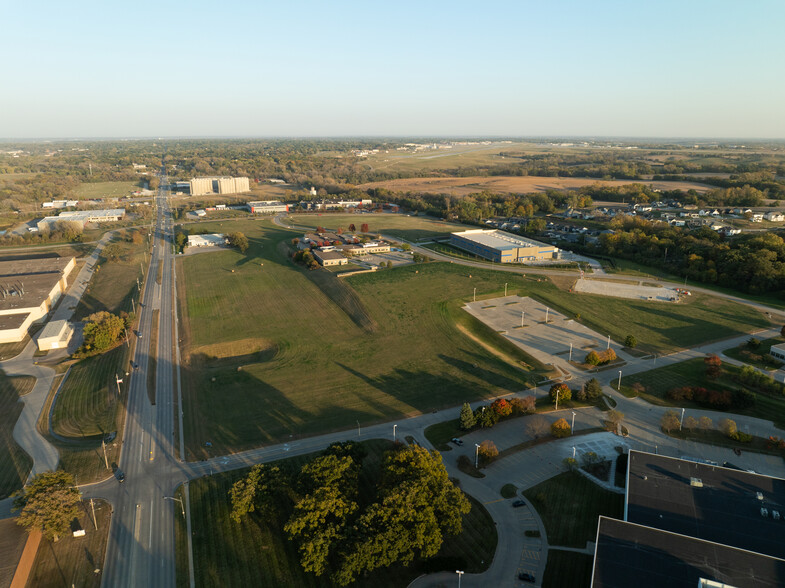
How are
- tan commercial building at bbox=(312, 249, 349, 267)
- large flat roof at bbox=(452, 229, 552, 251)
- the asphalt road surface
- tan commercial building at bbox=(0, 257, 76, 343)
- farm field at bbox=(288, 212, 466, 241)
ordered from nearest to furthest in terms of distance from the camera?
the asphalt road surface → tan commercial building at bbox=(0, 257, 76, 343) → tan commercial building at bbox=(312, 249, 349, 267) → large flat roof at bbox=(452, 229, 552, 251) → farm field at bbox=(288, 212, 466, 241)

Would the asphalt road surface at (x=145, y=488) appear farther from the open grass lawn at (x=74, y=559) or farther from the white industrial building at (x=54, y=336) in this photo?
the white industrial building at (x=54, y=336)

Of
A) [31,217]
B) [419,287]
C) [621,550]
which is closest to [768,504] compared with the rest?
[621,550]

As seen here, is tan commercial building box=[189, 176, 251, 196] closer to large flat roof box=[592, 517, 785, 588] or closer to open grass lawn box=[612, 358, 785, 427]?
open grass lawn box=[612, 358, 785, 427]

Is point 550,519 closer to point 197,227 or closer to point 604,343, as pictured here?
point 604,343

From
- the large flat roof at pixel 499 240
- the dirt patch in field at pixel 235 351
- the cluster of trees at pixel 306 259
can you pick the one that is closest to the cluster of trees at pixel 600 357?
the dirt patch in field at pixel 235 351

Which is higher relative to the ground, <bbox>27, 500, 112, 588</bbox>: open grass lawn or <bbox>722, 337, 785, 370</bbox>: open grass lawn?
<bbox>722, 337, 785, 370</bbox>: open grass lawn

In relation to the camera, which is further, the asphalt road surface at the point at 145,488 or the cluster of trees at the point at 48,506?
the cluster of trees at the point at 48,506

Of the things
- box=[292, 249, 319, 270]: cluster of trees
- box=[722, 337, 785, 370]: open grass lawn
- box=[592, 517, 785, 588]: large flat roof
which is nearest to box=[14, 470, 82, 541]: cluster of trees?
box=[592, 517, 785, 588]: large flat roof
